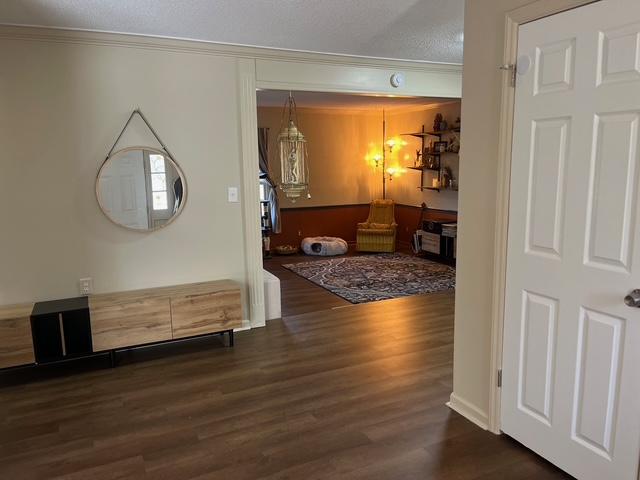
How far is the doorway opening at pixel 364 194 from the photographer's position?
22.5ft

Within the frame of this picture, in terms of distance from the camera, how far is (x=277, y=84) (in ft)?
13.6

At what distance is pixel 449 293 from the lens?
5.36 m

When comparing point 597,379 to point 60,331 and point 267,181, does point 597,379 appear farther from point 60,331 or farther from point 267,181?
point 267,181

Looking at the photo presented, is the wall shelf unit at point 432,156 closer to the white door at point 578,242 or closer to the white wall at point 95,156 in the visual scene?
the white wall at point 95,156

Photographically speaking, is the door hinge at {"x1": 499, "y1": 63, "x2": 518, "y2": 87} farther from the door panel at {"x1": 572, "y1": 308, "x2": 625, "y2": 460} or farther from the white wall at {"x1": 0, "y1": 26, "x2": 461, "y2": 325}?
the white wall at {"x1": 0, "y1": 26, "x2": 461, "y2": 325}

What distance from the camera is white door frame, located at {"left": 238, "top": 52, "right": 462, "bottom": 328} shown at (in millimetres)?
4062

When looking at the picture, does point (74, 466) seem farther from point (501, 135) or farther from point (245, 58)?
point (245, 58)

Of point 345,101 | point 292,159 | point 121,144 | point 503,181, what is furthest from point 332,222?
point 503,181

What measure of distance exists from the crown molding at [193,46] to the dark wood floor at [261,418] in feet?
7.94

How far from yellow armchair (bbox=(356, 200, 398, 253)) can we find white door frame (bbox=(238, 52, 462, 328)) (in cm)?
366

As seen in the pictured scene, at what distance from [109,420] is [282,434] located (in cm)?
106

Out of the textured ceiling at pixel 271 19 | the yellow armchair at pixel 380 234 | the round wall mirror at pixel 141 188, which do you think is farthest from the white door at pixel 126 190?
the yellow armchair at pixel 380 234

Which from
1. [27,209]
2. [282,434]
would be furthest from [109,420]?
[27,209]

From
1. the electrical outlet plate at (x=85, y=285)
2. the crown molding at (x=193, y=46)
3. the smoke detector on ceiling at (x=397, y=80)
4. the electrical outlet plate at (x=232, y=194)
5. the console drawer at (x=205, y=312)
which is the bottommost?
the console drawer at (x=205, y=312)
